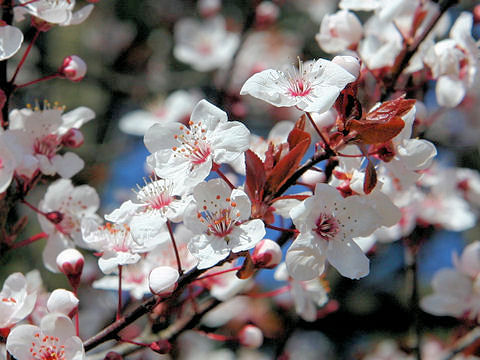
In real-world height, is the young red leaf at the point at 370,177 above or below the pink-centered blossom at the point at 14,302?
above

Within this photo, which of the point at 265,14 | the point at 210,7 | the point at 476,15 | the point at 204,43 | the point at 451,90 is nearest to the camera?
the point at 451,90

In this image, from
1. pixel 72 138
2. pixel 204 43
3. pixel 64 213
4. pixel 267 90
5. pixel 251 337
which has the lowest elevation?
pixel 204 43

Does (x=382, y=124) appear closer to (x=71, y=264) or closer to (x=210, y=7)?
(x=71, y=264)

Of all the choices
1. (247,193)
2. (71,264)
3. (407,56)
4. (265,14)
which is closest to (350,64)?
(247,193)

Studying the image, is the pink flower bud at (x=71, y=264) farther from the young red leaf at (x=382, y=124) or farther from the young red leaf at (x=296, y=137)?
the young red leaf at (x=382, y=124)

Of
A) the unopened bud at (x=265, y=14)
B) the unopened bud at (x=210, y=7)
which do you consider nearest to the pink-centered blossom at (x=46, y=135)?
the unopened bud at (x=265, y=14)

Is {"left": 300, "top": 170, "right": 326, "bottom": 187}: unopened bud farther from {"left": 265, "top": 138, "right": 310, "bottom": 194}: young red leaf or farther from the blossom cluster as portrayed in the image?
{"left": 265, "top": 138, "right": 310, "bottom": 194}: young red leaf

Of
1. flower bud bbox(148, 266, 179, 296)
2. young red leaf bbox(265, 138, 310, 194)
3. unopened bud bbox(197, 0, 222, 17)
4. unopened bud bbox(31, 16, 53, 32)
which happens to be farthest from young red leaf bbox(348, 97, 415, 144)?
unopened bud bbox(197, 0, 222, 17)
